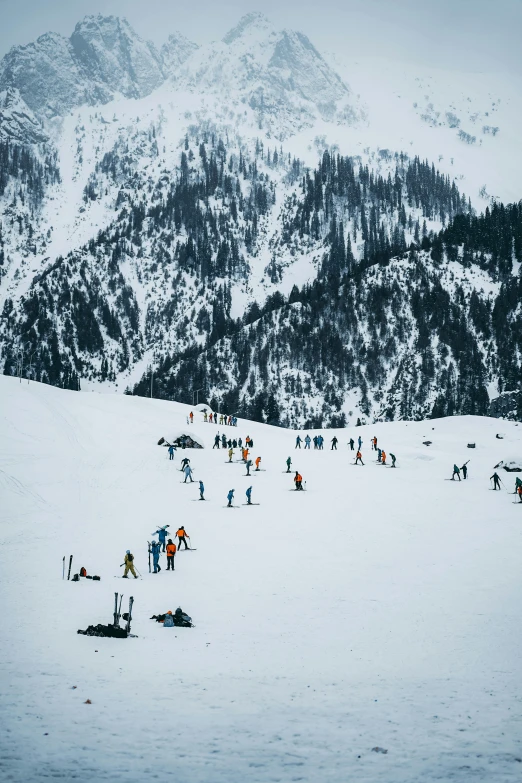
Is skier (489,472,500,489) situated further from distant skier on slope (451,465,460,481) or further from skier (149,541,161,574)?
skier (149,541,161,574)

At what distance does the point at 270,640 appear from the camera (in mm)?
13773

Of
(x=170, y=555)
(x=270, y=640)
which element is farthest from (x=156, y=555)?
(x=270, y=640)

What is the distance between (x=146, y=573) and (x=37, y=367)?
175 meters

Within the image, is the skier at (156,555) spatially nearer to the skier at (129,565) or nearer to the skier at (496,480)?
the skier at (129,565)

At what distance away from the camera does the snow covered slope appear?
8797mm

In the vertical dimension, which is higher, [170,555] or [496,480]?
[496,480]

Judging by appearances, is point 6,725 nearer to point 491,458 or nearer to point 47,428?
point 47,428

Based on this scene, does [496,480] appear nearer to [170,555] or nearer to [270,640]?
[170,555]

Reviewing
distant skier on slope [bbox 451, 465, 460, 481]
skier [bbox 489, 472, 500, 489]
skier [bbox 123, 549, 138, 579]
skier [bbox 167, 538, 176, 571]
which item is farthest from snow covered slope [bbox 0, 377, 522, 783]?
distant skier on slope [bbox 451, 465, 460, 481]

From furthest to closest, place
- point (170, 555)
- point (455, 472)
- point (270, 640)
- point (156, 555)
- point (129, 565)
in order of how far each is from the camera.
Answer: point (455, 472), point (170, 555), point (156, 555), point (129, 565), point (270, 640)

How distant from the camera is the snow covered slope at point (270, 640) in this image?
8.80 m

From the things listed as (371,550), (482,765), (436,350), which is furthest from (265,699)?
(436,350)

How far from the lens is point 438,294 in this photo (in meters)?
146

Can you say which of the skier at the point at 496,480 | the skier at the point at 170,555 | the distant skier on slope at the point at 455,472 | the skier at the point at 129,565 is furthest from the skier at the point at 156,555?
the distant skier on slope at the point at 455,472
